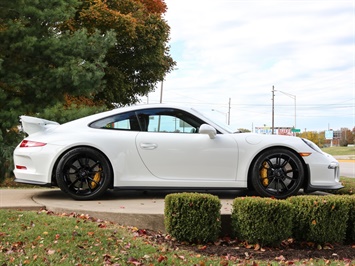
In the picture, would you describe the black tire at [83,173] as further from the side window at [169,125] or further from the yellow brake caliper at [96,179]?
the side window at [169,125]

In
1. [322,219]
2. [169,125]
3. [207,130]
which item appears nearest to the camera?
[322,219]

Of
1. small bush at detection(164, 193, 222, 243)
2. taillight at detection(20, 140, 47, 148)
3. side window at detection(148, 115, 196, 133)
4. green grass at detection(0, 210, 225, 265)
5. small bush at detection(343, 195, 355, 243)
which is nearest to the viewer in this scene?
green grass at detection(0, 210, 225, 265)

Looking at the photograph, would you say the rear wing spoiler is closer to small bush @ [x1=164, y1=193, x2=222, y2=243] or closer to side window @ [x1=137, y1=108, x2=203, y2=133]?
side window @ [x1=137, y1=108, x2=203, y2=133]

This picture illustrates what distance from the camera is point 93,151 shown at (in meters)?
5.90

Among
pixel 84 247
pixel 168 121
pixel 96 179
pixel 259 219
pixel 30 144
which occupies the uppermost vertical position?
pixel 168 121

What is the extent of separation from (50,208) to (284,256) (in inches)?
110

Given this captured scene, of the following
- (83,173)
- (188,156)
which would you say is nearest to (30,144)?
(83,173)

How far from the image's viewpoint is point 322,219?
16.1ft

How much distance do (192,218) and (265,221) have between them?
2.50 ft

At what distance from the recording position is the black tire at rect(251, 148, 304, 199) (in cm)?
600

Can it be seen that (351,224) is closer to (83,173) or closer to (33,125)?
(83,173)

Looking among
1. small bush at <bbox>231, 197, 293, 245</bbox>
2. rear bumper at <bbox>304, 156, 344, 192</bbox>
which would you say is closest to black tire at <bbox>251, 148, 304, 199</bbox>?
rear bumper at <bbox>304, 156, 344, 192</bbox>

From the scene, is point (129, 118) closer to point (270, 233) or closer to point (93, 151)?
point (93, 151)

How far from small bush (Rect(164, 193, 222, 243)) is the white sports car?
1145 millimetres
